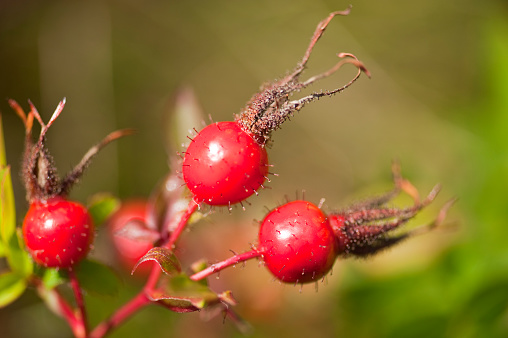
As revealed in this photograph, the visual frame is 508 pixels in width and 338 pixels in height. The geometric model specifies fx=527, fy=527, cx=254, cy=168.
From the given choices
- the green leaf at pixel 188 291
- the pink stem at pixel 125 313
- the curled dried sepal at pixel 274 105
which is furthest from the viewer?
the pink stem at pixel 125 313

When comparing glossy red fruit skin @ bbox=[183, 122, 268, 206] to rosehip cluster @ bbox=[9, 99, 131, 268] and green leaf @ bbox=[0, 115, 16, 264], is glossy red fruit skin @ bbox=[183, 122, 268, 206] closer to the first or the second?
rosehip cluster @ bbox=[9, 99, 131, 268]

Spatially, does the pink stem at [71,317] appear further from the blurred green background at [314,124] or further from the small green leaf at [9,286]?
the blurred green background at [314,124]

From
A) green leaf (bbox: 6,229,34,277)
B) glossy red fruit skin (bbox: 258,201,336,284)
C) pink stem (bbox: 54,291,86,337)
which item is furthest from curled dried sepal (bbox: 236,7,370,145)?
pink stem (bbox: 54,291,86,337)

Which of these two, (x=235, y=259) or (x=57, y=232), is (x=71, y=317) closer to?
(x=57, y=232)

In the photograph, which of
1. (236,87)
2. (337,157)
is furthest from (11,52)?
(337,157)

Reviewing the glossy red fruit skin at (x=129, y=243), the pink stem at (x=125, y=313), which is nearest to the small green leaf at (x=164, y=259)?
the pink stem at (x=125, y=313)
